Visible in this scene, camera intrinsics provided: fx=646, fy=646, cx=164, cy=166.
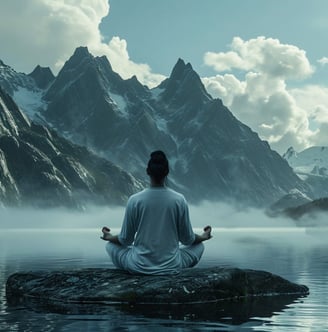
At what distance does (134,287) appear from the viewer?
787 inches

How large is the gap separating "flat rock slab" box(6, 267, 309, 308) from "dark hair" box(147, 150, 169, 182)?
10.7 feet

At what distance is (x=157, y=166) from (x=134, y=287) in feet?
12.6

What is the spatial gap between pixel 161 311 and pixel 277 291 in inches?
281

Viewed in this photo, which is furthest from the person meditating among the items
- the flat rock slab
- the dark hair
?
the flat rock slab

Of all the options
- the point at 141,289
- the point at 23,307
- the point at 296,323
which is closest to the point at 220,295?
the point at 141,289

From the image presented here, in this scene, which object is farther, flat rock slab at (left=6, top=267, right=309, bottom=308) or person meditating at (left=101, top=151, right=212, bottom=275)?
person meditating at (left=101, top=151, right=212, bottom=275)

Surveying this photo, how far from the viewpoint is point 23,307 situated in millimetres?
19516

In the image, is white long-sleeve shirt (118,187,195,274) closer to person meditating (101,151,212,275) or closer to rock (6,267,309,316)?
person meditating (101,151,212,275)

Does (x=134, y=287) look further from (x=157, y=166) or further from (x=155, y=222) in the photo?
(x=157, y=166)

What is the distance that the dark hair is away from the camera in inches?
773

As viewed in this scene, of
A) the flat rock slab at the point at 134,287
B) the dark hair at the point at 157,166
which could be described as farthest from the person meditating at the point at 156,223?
the flat rock slab at the point at 134,287

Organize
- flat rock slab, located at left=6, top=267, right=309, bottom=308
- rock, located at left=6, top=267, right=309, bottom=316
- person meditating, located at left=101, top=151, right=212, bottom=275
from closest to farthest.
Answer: rock, located at left=6, top=267, right=309, bottom=316 → flat rock slab, located at left=6, top=267, right=309, bottom=308 → person meditating, located at left=101, top=151, right=212, bottom=275

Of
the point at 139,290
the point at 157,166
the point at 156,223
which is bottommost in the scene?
the point at 139,290

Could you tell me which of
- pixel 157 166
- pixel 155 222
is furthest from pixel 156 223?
pixel 157 166
